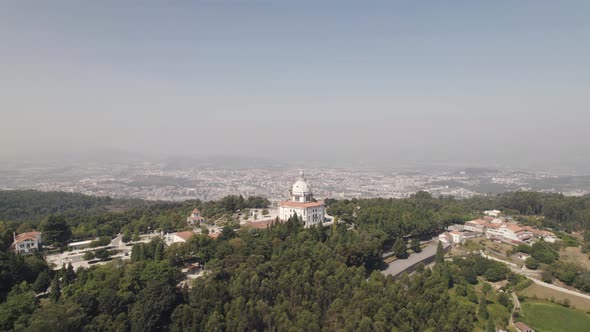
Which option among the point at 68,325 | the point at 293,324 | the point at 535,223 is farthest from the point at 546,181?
the point at 68,325

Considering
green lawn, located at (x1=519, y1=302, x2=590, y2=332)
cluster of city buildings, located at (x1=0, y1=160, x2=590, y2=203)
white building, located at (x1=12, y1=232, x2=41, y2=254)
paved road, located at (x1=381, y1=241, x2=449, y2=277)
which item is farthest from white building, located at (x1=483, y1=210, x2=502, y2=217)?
white building, located at (x1=12, y1=232, x2=41, y2=254)

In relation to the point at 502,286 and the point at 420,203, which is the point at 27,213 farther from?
the point at 502,286

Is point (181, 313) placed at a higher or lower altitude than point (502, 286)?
higher

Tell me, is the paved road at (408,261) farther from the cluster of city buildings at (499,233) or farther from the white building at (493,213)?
the white building at (493,213)

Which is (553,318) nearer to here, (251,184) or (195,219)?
(195,219)

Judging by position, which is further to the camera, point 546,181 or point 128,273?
point 546,181

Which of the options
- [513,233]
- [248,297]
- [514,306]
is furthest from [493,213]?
[248,297]
